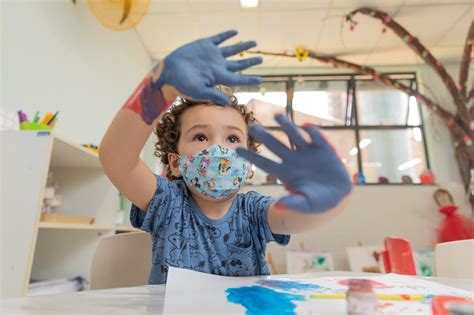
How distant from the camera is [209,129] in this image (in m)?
0.68

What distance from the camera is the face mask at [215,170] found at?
2.12 ft

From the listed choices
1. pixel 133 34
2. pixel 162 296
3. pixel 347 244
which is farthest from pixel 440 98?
pixel 162 296

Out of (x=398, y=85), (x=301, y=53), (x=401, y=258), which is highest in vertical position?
(x=301, y=53)

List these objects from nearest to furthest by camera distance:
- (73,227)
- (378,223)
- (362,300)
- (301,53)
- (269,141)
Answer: (362,300) → (269,141) → (73,227) → (378,223) → (301,53)

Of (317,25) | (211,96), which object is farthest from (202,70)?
(317,25)

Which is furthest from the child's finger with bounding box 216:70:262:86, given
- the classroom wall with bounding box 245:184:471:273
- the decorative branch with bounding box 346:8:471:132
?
the decorative branch with bounding box 346:8:471:132

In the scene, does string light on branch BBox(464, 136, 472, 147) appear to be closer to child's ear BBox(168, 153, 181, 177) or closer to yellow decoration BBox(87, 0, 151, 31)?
yellow decoration BBox(87, 0, 151, 31)

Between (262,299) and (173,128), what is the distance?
505 mm

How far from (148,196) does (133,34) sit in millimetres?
2735

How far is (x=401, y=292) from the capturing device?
1.48 feet

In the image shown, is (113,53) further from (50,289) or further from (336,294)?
(336,294)

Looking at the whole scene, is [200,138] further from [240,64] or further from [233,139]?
[240,64]

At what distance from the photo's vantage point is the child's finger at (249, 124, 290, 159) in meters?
0.40

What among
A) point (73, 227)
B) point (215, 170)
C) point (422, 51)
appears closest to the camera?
point (215, 170)
